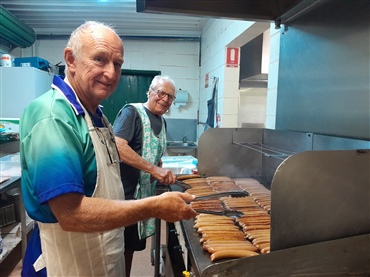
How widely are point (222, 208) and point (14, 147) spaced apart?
3203mm

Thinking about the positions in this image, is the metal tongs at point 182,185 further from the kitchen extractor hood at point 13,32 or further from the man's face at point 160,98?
the kitchen extractor hood at point 13,32

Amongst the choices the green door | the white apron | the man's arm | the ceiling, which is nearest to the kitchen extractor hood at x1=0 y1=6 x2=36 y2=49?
the ceiling

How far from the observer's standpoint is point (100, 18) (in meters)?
3.97

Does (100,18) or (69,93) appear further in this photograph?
(100,18)

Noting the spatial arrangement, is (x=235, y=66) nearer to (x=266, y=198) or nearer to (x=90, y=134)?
(x=266, y=198)

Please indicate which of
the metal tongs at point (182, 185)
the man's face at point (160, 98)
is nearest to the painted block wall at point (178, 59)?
the man's face at point (160, 98)

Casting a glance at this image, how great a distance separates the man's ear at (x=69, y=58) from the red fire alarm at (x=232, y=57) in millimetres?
2368

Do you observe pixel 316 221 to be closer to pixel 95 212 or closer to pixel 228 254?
pixel 228 254

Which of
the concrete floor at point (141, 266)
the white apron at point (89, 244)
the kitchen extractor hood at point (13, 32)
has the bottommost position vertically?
the concrete floor at point (141, 266)

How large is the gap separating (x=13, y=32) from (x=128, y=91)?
188 centimetres

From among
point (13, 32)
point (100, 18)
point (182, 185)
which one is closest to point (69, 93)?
point (182, 185)

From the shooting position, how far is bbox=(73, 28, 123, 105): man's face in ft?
3.06

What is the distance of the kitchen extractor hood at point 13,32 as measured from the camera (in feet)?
11.1

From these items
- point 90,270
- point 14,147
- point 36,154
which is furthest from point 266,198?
point 14,147
